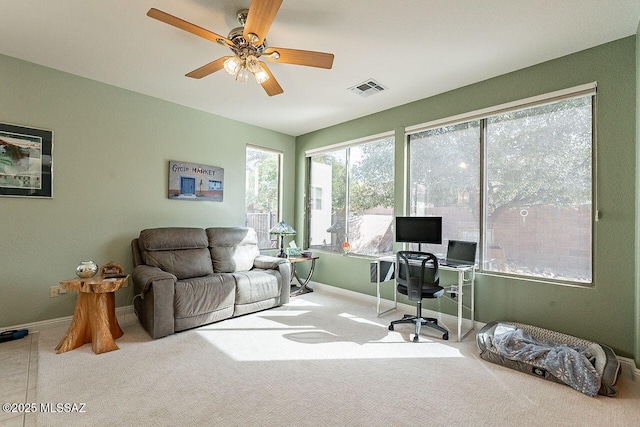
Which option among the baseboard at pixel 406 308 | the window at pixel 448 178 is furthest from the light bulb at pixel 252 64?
the baseboard at pixel 406 308

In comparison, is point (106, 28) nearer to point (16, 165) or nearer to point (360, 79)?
point (16, 165)

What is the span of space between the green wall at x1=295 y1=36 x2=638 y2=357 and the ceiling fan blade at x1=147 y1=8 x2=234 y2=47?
2847 millimetres

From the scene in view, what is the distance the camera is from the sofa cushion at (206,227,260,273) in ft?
13.4

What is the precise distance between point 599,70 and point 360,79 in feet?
7.09

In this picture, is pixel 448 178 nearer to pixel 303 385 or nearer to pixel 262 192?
pixel 303 385

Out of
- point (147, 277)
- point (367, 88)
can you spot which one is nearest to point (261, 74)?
point (367, 88)

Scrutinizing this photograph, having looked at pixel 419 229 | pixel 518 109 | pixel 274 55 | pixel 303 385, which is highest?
pixel 274 55

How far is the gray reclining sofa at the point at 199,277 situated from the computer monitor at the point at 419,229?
1666 mm

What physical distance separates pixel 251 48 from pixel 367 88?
5.55 feet

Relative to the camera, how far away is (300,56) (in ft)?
7.60

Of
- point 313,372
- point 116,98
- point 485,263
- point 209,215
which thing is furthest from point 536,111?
point 116,98

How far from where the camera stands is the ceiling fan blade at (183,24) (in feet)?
6.07

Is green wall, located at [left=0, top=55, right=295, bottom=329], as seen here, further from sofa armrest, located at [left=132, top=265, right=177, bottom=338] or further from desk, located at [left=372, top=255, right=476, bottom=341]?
desk, located at [left=372, top=255, right=476, bottom=341]

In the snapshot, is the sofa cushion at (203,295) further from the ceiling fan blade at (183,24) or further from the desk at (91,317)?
the ceiling fan blade at (183,24)
